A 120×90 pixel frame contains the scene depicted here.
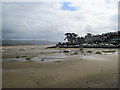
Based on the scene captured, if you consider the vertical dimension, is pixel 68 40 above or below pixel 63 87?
above

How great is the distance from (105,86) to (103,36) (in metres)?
87.2

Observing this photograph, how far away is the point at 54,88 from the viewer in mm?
5633

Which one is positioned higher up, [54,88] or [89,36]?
[89,36]

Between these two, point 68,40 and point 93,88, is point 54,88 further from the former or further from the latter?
point 68,40

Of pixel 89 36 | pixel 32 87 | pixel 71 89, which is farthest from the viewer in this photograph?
pixel 89 36

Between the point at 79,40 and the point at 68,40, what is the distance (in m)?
10.3

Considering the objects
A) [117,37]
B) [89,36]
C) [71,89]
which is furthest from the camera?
[89,36]

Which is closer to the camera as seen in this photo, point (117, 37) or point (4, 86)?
point (4, 86)

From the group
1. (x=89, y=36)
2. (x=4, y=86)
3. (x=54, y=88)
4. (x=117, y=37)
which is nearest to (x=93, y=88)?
Answer: (x=54, y=88)

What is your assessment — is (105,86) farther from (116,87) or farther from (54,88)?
(54,88)

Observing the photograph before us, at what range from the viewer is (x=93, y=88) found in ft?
17.8

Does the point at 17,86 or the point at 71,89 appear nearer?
the point at 71,89

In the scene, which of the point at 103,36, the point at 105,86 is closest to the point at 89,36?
the point at 103,36

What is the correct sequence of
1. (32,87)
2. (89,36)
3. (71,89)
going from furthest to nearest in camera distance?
(89,36) < (32,87) < (71,89)
